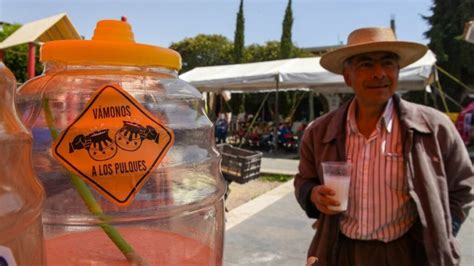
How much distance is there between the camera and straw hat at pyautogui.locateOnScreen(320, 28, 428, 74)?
7.57 feet

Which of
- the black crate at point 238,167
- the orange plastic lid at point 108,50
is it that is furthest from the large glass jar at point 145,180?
the black crate at point 238,167

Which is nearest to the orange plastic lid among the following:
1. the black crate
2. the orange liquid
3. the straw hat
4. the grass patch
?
the orange liquid

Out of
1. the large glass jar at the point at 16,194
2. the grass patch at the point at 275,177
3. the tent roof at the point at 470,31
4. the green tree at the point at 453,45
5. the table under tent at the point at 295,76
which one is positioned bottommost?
the grass patch at the point at 275,177

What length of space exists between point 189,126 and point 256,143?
14.1 meters

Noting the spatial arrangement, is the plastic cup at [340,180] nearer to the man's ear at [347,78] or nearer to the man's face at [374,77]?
the man's face at [374,77]

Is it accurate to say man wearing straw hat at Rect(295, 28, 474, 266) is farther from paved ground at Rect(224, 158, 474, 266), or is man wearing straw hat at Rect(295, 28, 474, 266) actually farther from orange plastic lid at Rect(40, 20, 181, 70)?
paved ground at Rect(224, 158, 474, 266)

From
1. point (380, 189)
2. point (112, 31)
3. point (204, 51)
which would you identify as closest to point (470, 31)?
point (380, 189)

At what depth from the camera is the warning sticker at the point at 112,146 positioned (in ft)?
2.02

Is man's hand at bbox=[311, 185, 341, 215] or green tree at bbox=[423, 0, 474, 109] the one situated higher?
green tree at bbox=[423, 0, 474, 109]

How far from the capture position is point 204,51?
35.2 meters

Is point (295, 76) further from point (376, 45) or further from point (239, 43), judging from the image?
point (239, 43)

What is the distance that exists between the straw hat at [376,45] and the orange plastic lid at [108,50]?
1858 millimetres

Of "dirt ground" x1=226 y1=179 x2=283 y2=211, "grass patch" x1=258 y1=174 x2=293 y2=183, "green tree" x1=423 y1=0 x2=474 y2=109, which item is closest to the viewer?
"dirt ground" x1=226 y1=179 x2=283 y2=211

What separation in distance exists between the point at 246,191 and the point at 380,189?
569 cm
